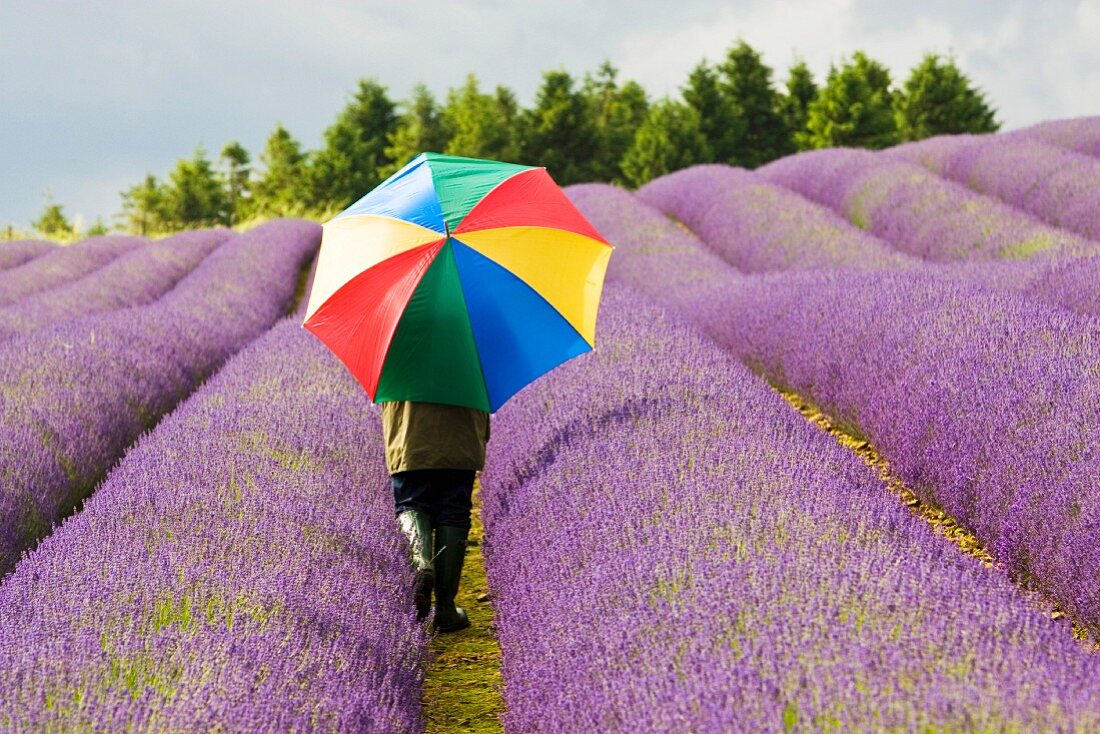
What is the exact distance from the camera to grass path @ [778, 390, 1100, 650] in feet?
11.4

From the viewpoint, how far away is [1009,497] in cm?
372

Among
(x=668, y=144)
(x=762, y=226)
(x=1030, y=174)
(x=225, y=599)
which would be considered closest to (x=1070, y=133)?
(x=1030, y=174)

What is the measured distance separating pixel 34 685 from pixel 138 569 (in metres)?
0.62

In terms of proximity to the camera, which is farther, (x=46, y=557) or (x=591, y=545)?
(x=46, y=557)

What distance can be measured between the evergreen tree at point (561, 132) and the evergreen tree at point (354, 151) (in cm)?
566

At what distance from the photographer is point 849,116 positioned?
24672mm

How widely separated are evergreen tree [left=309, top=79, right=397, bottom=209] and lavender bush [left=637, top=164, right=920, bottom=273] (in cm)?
1775

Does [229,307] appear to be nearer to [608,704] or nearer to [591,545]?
[591,545]

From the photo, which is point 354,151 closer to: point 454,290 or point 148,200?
point 148,200

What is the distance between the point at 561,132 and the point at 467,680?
86.9 ft

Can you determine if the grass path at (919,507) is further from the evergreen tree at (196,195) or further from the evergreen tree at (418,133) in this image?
the evergreen tree at (196,195)

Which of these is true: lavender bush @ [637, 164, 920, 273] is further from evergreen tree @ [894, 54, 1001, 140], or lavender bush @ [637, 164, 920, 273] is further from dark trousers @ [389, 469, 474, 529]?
evergreen tree @ [894, 54, 1001, 140]

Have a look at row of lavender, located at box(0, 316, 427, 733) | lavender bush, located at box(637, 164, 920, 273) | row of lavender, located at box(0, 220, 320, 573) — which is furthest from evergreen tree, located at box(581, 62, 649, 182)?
row of lavender, located at box(0, 316, 427, 733)

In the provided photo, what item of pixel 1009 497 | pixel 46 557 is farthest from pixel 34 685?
pixel 1009 497
